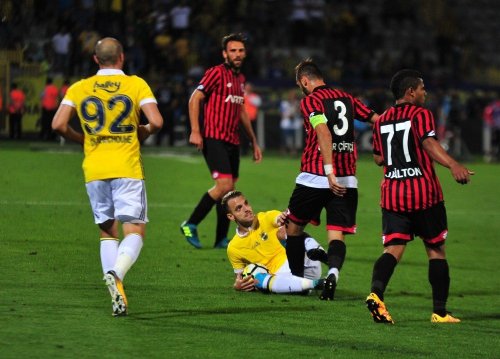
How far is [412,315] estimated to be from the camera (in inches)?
394

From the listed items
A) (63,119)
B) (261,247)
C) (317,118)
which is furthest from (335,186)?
(63,119)

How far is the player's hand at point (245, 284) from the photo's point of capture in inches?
428

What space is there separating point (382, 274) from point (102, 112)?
92.5 inches

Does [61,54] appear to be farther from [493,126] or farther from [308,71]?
[308,71]

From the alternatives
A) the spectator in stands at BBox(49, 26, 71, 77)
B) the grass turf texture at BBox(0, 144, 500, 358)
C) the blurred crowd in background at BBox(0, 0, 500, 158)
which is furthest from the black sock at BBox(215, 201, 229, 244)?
the spectator in stands at BBox(49, 26, 71, 77)

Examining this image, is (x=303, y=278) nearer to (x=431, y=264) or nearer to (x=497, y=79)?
(x=431, y=264)

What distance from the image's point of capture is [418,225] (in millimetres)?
9438

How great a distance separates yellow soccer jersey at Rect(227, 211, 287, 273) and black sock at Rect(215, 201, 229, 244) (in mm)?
2908

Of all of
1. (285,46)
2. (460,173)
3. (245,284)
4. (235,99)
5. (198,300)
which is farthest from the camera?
(285,46)

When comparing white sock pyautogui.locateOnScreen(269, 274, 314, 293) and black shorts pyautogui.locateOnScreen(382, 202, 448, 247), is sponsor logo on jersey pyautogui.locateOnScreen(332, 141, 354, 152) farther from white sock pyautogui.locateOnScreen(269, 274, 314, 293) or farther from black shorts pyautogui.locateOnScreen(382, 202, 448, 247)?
black shorts pyautogui.locateOnScreen(382, 202, 448, 247)

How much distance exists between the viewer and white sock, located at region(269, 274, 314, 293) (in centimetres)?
1072

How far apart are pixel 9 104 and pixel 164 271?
65.9 feet

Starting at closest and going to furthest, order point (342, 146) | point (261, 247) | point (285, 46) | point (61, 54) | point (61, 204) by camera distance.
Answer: point (342, 146), point (261, 247), point (61, 204), point (61, 54), point (285, 46)

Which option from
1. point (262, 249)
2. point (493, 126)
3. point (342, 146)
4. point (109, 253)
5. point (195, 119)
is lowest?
point (493, 126)
